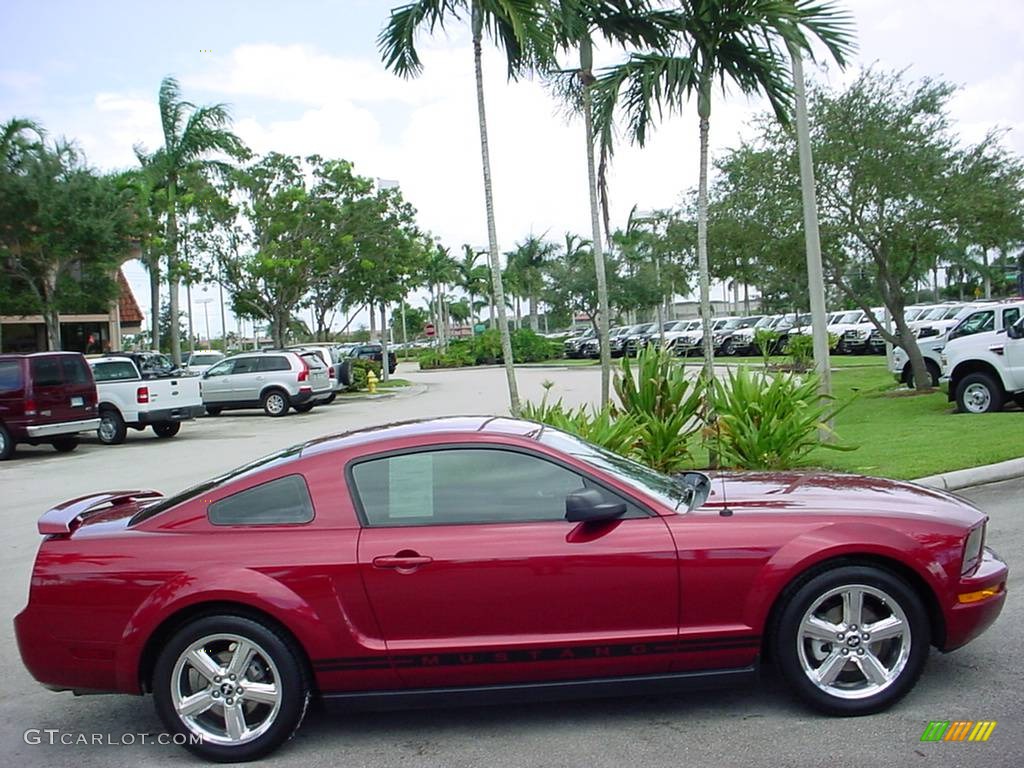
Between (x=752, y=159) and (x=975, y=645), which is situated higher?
(x=752, y=159)

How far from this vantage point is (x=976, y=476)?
10.0 m

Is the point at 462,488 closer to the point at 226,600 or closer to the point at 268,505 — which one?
the point at 268,505

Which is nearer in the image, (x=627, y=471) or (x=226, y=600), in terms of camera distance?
(x=226, y=600)

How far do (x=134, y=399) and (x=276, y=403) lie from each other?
6.77 meters

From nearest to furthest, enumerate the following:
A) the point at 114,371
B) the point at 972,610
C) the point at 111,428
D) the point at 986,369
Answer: the point at 972,610, the point at 986,369, the point at 111,428, the point at 114,371

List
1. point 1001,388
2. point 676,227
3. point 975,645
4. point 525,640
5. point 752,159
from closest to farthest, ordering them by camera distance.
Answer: point 525,640 < point 975,645 < point 1001,388 < point 752,159 < point 676,227

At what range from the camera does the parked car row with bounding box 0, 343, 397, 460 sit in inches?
699

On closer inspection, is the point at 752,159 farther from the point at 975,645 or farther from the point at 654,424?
the point at 975,645

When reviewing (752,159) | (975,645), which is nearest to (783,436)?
(975,645)

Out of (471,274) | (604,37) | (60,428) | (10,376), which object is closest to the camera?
(604,37)

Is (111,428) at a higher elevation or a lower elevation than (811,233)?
lower

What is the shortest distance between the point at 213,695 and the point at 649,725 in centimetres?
198

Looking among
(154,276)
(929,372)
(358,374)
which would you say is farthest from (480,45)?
(154,276)

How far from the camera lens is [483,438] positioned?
4.78m
